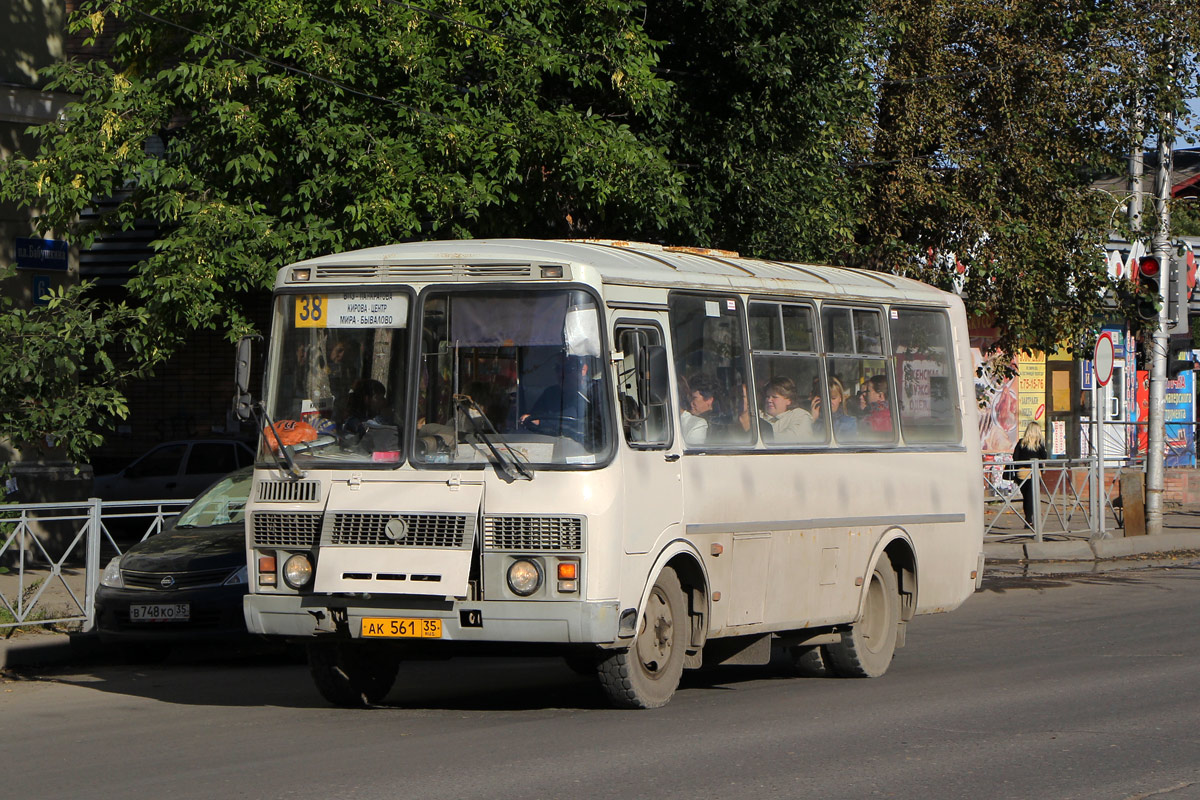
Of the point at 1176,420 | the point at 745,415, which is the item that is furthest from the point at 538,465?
the point at 1176,420

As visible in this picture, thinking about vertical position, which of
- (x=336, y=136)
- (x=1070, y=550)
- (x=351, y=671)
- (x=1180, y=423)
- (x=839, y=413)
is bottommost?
(x=1070, y=550)

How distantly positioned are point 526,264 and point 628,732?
2.71 meters

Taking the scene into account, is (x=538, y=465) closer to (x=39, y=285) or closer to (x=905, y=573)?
(x=905, y=573)

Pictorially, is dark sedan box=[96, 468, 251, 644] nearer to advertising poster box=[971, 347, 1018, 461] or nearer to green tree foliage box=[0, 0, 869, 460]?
green tree foliage box=[0, 0, 869, 460]

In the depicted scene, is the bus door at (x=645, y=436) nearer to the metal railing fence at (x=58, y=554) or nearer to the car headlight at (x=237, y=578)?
the car headlight at (x=237, y=578)

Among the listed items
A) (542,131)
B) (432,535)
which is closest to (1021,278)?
(542,131)

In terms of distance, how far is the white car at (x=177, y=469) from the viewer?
23.5m

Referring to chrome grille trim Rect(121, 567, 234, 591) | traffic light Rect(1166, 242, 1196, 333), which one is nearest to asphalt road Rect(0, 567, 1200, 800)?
chrome grille trim Rect(121, 567, 234, 591)

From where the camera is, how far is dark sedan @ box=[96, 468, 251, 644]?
11.9 metres

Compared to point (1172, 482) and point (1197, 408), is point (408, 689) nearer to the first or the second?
point (1172, 482)

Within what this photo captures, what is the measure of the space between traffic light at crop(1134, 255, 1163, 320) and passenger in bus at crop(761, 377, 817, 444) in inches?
489

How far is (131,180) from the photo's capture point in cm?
1462

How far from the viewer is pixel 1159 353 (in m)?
23.7

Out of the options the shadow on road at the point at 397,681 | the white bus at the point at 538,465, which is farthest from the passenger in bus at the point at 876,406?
the shadow on road at the point at 397,681
